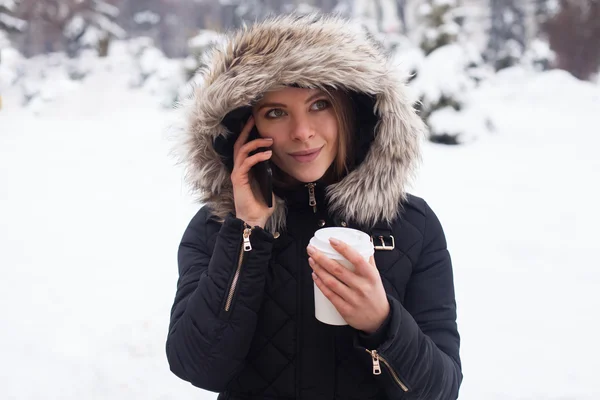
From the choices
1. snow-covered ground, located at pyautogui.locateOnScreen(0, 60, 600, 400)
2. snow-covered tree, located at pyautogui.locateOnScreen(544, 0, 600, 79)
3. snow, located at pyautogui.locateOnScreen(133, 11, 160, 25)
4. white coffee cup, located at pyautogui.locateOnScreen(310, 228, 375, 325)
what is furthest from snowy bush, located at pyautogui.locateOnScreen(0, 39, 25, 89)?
snow-covered tree, located at pyautogui.locateOnScreen(544, 0, 600, 79)

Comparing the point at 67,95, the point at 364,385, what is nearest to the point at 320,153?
the point at 364,385

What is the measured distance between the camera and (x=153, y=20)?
23625 millimetres

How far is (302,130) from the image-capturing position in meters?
1.18

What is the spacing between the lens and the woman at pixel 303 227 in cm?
111

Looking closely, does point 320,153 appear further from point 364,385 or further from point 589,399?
point 589,399

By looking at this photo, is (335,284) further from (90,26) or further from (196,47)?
(90,26)

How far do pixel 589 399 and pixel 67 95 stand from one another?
15.1 metres

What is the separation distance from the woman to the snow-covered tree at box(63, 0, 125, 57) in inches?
722

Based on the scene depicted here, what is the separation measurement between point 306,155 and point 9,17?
1528 cm

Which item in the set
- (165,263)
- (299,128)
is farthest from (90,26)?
(299,128)

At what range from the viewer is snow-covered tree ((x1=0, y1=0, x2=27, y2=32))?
12367 millimetres

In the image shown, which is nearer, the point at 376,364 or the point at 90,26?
the point at 376,364

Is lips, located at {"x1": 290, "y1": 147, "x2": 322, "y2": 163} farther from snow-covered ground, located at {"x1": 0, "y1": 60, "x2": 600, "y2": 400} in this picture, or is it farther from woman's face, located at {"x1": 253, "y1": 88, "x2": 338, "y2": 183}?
snow-covered ground, located at {"x1": 0, "y1": 60, "x2": 600, "y2": 400}

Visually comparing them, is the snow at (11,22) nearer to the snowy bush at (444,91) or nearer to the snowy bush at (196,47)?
the snowy bush at (196,47)
